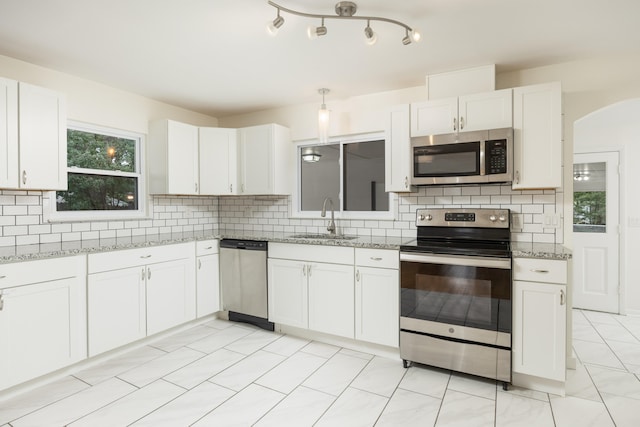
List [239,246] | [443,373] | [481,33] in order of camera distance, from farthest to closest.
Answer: [239,246], [443,373], [481,33]

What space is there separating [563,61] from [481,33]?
0.92m

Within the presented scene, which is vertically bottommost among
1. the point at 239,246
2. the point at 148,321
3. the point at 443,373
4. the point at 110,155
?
the point at 443,373

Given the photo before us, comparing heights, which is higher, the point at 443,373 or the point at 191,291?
the point at 191,291

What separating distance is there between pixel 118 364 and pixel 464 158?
3.15 meters

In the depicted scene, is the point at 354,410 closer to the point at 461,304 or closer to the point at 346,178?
the point at 461,304

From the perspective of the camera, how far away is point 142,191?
371cm

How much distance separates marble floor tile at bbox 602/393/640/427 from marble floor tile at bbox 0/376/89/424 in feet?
10.9

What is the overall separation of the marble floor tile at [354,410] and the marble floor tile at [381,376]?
8 centimetres

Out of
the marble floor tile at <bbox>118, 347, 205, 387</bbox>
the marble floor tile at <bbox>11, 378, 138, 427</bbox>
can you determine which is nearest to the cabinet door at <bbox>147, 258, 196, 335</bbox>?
the marble floor tile at <bbox>118, 347, 205, 387</bbox>

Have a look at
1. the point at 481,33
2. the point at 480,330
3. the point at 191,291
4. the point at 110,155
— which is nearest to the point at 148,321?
the point at 191,291

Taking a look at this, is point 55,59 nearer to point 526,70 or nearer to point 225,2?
point 225,2

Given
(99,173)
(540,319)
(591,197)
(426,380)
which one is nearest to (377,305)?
(426,380)

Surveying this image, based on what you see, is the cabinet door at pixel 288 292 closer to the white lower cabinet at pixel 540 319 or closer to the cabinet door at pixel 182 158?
the cabinet door at pixel 182 158

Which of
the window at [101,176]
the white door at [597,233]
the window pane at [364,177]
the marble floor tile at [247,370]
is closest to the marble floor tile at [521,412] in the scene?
the marble floor tile at [247,370]
